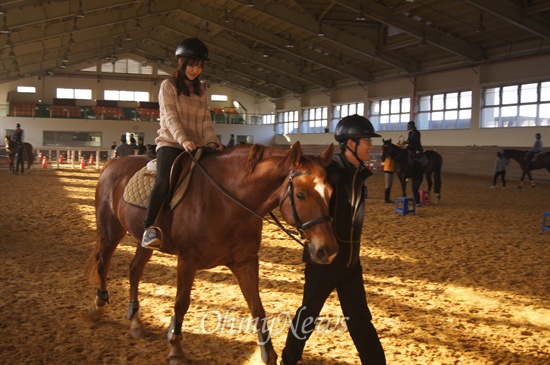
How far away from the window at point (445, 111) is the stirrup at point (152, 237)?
82.3 feet

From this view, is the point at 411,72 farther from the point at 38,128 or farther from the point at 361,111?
the point at 38,128

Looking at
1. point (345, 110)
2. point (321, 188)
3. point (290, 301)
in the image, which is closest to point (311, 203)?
point (321, 188)

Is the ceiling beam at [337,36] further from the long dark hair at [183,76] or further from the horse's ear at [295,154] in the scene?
the horse's ear at [295,154]

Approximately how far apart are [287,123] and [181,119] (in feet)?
138

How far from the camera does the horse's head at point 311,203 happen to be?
2572mm

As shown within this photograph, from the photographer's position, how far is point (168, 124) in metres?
3.47

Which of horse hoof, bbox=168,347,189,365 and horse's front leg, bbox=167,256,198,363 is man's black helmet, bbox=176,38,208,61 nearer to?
horse's front leg, bbox=167,256,198,363

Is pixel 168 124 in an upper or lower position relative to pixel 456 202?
upper

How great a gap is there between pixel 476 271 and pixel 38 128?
4122 cm

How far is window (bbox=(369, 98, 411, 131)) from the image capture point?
3034cm

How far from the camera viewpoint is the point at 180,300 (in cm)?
331

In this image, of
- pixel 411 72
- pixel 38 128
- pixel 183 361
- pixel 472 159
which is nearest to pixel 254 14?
pixel 411 72

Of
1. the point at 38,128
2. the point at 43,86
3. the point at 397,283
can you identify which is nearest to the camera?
the point at 397,283

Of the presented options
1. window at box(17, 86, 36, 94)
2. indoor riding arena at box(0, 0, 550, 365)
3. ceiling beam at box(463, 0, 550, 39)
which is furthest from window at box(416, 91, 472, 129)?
window at box(17, 86, 36, 94)
